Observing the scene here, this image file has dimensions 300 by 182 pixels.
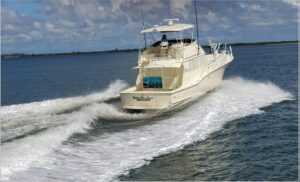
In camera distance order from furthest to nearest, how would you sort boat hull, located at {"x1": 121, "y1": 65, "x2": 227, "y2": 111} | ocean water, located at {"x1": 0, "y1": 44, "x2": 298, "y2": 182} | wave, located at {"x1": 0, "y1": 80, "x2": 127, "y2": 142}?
boat hull, located at {"x1": 121, "y1": 65, "x2": 227, "y2": 111}
wave, located at {"x1": 0, "y1": 80, "x2": 127, "y2": 142}
ocean water, located at {"x1": 0, "y1": 44, "x2": 298, "y2": 182}

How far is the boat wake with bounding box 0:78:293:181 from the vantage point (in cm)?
1165

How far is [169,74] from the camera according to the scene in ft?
73.2

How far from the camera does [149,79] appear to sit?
22.4 meters

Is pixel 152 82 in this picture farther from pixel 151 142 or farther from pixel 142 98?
pixel 151 142

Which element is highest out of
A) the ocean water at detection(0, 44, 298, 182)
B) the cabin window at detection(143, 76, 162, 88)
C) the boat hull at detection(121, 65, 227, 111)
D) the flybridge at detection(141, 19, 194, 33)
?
the flybridge at detection(141, 19, 194, 33)

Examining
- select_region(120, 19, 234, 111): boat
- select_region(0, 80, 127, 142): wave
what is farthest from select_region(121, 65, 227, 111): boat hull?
select_region(0, 80, 127, 142): wave

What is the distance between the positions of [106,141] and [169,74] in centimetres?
810

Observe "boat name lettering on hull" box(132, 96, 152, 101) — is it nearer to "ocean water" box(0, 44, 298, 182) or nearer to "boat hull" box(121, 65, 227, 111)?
"boat hull" box(121, 65, 227, 111)

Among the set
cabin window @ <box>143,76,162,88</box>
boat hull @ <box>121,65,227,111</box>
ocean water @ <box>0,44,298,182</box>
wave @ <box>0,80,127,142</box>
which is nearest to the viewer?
ocean water @ <box>0,44,298,182</box>

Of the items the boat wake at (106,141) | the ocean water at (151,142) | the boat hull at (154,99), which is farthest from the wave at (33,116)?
the boat hull at (154,99)

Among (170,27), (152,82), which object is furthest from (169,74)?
(170,27)

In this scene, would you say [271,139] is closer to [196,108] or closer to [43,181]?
[196,108]

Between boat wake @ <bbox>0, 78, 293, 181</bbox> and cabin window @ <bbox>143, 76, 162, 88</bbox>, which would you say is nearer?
boat wake @ <bbox>0, 78, 293, 181</bbox>

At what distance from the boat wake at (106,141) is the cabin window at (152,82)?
2.21m
